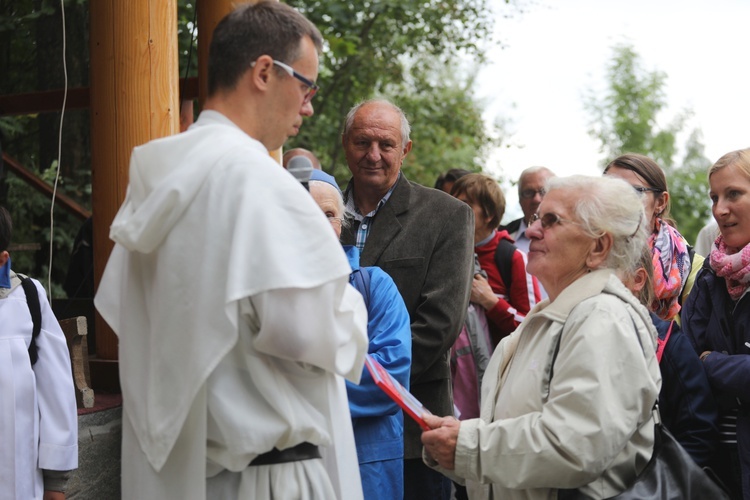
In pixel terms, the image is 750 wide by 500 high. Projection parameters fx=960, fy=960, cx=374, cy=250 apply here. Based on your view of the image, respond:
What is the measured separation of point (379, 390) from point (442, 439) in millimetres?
585

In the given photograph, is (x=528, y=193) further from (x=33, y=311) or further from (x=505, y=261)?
(x=33, y=311)

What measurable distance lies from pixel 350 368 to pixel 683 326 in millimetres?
1905

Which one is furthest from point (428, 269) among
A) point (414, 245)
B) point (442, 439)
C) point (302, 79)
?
point (302, 79)

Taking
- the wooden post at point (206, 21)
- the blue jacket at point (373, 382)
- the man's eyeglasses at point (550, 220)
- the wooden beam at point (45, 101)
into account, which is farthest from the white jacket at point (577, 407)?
the wooden beam at point (45, 101)

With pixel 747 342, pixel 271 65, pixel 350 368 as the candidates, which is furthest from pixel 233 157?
pixel 747 342

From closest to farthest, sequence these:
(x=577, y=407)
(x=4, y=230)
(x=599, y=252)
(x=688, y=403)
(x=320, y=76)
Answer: (x=577, y=407), (x=599, y=252), (x=688, y=403), (x=4, y=230), (x=320, y=76)

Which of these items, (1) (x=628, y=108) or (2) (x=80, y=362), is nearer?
(2) (x=80, y=362)

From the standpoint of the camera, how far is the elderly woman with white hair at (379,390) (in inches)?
125

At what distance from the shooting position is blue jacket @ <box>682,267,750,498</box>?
3174 mm

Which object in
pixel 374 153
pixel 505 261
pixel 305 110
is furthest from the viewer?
pixel 505 261

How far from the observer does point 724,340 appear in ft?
11.1

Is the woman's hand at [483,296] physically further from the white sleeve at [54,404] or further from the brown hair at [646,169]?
the white sleeve at [54,404]

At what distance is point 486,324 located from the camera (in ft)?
17.0

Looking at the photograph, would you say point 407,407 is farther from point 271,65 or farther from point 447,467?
point 271,65
